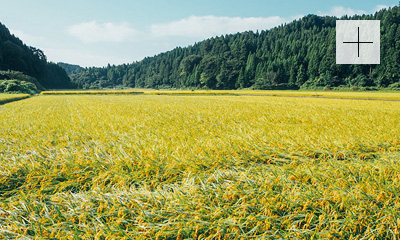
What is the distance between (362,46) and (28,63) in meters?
143

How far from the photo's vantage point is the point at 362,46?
89.4 meters

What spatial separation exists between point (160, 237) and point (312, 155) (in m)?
3.48

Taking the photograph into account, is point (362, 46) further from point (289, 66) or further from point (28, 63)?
point (28, 63)

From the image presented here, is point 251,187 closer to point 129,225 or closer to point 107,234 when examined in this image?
point 129,225

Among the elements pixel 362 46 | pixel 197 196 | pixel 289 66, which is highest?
pixel 362 46

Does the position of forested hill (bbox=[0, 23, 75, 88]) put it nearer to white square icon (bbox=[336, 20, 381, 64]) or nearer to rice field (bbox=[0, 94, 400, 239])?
rice field (bbox=[0, 94, 400, 239])

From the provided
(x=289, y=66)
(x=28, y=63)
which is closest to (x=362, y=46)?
(x=289, y=66)

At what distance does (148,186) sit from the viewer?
123 inches

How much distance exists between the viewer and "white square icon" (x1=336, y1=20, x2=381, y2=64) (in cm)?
8175

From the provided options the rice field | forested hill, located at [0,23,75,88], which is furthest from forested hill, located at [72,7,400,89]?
the rice field

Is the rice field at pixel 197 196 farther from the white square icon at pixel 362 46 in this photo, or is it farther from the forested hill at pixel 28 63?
the forested hill at pixel 28 63

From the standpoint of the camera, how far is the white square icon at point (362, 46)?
268ft

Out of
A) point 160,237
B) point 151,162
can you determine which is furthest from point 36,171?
point 160,237

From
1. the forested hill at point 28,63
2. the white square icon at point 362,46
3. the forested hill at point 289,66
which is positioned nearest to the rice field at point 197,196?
the forested hill at point 289,66
